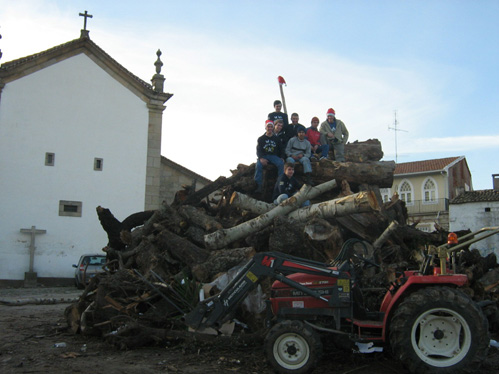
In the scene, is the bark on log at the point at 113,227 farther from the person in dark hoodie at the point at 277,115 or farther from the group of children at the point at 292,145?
the person in dark hoodie at the point at 277,115

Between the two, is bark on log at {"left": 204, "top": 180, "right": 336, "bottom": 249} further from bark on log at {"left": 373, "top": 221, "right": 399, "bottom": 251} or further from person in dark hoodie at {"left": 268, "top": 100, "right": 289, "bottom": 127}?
person in dark hoodie at {"left": 268, "top": 100, "right": 289, "bottom": 127}

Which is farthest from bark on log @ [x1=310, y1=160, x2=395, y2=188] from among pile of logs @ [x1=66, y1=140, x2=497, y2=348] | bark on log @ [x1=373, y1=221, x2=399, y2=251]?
bark on log @ [x1=373, y1=221, x2=399, y2=251]

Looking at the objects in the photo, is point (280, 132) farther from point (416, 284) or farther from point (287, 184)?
point (416, 284)

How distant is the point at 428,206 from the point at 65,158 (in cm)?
2898

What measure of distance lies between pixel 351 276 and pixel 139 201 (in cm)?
2152

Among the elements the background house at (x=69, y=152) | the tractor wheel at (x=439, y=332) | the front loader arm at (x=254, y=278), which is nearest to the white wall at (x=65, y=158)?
the background house at (x=69, y=152)

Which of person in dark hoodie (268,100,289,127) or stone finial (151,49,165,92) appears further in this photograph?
stone finial (151,49,165,92)

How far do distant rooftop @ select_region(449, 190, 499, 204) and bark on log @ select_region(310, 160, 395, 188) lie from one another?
25141 millimetres

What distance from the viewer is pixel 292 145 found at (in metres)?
11.8

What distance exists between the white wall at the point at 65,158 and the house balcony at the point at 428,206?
2458 cm

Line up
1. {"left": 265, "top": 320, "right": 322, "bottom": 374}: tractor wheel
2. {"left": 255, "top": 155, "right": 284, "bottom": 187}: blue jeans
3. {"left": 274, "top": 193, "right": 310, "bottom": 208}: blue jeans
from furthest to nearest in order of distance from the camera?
1. {"left": 255, "top": 155, "right": 284, "bottom": 187}: blue jeans
2. {"left": 274, "top": 193, "right": 310, "bottom": 208}: blue jeans
3. {"left": 265, "top": 320, "right": 322, "bottom": 374}: tractor wheel

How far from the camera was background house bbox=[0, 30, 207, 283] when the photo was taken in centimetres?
2456

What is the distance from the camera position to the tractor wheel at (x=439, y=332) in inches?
227

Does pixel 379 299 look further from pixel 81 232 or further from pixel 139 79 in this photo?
pixel 139 79
